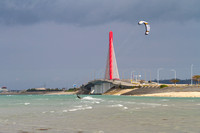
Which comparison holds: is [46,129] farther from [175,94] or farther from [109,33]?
[109,33]

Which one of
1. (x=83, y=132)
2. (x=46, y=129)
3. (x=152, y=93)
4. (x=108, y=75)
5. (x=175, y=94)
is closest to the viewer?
(x=83, y=132)

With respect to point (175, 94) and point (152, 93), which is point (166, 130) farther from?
point (152, 93)

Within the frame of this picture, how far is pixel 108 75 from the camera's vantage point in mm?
197375

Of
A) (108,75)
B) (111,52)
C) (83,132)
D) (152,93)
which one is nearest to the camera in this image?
(83,132)

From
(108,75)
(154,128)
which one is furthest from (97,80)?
(154,128)

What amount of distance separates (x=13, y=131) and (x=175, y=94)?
114 metres

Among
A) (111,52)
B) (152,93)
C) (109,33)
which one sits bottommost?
(152,93)

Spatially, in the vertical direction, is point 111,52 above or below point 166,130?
above

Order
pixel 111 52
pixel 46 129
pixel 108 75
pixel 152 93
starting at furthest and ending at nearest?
pixel 108 75 < pixel 111 52 < pixel 152 93 < pixel 46 129

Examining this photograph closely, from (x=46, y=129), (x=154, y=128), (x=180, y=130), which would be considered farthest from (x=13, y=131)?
(x=180, y=130)

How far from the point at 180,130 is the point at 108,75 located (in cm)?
17782

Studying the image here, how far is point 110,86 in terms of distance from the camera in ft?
652

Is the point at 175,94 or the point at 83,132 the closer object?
the point at 83,132

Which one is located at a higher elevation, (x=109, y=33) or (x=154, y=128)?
(x=109, y=33)
